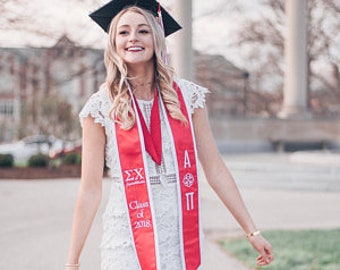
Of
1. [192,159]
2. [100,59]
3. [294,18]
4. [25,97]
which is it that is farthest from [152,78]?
[25,97]

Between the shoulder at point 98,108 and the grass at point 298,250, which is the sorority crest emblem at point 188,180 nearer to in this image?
the shoulder at point 98,108

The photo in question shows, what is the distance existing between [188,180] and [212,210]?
808 centimetres

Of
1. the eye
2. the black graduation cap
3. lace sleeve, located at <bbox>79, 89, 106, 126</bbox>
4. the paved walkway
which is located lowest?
Result: the paved walkway

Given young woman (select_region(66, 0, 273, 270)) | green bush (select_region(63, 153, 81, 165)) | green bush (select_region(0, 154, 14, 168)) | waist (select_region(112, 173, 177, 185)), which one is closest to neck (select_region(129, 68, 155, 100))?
young woman (select_region(66, 0, 273, 270))

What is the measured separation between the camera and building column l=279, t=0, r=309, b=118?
22688mm

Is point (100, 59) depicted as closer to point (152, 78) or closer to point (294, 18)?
point (294, 18)

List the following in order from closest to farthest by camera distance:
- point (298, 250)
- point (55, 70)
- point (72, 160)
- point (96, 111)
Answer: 1. point (96, 111)
2. point (298, 250)
3. point (72, 160)
4. point (55, 70)

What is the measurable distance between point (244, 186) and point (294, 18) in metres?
11.4

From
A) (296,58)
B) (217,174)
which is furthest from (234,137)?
(217,174)

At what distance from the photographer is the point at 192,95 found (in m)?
2.35

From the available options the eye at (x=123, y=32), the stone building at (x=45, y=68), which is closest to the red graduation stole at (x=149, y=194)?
the eye at (x=123, y=32)

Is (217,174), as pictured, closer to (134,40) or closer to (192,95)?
(192,95)

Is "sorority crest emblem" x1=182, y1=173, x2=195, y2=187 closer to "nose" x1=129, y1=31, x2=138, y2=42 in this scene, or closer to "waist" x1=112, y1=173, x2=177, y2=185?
"waist" x1=112, y1=173, x2=177, y2=185

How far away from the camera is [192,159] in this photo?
2.16m
